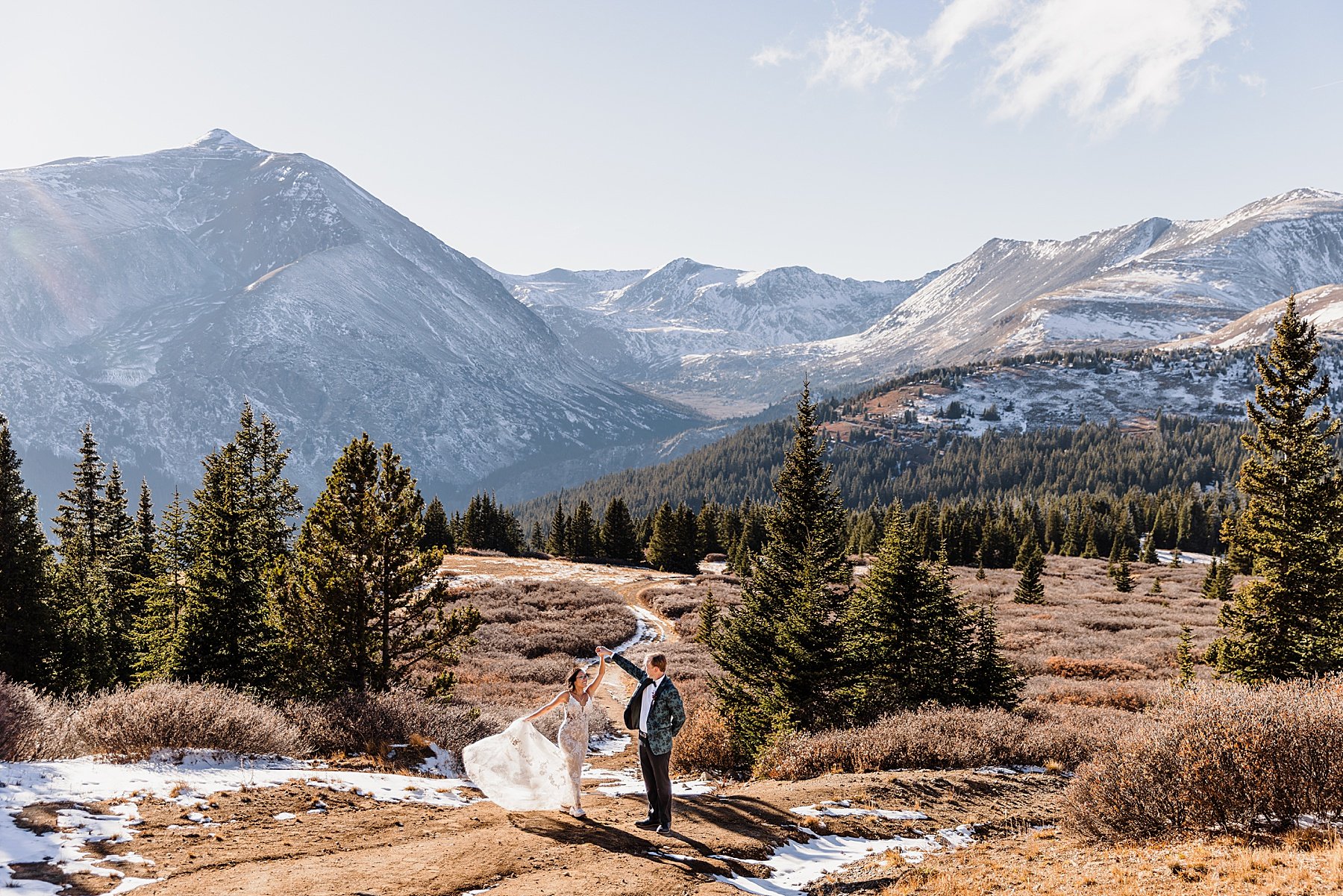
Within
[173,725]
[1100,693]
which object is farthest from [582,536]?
[173,725]

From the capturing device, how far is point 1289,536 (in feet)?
62.6

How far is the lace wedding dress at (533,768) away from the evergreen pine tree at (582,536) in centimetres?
7853

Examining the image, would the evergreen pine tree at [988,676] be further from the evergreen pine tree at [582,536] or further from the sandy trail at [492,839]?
the evergreen pine tree at [582,536]

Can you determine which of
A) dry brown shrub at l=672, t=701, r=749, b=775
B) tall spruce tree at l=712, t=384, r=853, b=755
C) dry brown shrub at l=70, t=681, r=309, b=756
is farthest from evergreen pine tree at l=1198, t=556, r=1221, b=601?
dry brown shrub at l=70, t=681, r=309, b=756

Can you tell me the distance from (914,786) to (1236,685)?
5.41 m

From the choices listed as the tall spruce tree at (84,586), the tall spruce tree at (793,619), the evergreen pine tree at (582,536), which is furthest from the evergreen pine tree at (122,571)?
the evergreen pine tree at (582,536)

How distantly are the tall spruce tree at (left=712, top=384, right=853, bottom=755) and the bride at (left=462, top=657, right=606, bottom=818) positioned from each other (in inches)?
322

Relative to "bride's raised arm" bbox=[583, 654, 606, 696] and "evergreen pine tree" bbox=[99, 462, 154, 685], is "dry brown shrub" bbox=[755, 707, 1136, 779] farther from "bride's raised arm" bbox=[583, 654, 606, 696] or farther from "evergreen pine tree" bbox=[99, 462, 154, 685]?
"evergreen pine tree" bbox=[99, 462, 154, 685]

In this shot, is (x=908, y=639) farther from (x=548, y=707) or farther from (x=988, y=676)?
(x=548, y=707)

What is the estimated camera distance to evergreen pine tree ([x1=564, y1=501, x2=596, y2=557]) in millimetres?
89500

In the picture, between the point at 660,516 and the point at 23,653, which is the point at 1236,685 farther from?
the point at 660,516

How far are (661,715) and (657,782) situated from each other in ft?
3.19

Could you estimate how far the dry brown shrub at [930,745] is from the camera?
14.7 meters

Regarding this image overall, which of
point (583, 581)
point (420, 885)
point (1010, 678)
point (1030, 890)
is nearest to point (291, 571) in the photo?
point (420, 885)
